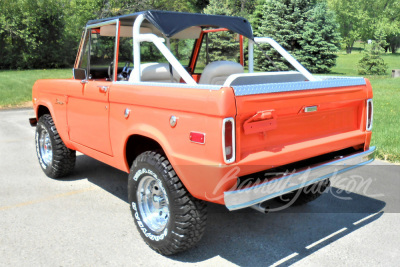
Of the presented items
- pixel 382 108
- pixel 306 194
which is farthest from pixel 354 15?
pixel 306 194

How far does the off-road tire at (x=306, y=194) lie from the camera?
446cm

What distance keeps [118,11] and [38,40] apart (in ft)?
21.1

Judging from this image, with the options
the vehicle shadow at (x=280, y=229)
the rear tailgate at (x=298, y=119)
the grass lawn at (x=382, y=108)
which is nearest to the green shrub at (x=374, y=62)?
the grass lawn at (x=382, y=108)

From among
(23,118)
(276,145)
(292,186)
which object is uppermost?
(276,145)

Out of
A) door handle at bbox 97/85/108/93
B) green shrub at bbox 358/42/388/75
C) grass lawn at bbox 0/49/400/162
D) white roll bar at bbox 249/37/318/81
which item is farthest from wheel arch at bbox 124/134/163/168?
green shrub at bbox 358/42/388/75

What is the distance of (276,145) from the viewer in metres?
3.32

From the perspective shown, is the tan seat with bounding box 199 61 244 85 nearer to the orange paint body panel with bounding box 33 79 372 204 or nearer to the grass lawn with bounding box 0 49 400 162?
the orange paint body panel with bounding box 33 79 372 204

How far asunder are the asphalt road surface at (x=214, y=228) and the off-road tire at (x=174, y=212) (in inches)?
6.7

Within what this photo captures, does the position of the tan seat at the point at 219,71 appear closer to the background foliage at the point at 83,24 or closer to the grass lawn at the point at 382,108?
the grass lawn at the point at 382,108

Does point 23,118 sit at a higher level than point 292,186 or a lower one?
lower

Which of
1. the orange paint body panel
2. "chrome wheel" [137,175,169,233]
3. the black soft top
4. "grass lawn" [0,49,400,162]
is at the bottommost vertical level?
"grass lawn" [0,49,400,162]

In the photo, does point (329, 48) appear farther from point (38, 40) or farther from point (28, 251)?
point (28, 251)

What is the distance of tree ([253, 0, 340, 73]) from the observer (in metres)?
23.9

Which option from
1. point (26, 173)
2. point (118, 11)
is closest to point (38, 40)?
point (118, 11)
